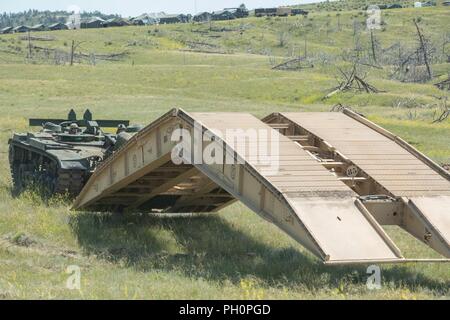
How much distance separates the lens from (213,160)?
35.0 feet

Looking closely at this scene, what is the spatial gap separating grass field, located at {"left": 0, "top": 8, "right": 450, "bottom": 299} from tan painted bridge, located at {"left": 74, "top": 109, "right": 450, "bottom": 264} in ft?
1.73

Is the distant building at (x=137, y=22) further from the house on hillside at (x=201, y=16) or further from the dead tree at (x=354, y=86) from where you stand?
the dead tree at (x=354, y=86)

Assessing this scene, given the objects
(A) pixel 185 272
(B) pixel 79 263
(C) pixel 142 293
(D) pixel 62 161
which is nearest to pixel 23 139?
(D) pixel 62 161

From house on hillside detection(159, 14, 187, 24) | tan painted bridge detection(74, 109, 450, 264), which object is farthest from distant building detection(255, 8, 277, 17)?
tan painted bridge detection(74, 109, 450, 264)

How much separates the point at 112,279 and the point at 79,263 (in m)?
1.47

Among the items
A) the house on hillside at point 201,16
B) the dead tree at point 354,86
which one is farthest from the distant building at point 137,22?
the dead tree at point 354,86

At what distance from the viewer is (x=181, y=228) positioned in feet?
44.4

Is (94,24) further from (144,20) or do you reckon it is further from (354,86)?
(354,86)

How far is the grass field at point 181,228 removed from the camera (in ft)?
29.1

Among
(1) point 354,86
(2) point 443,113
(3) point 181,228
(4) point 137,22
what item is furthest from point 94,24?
(3) point 181,228

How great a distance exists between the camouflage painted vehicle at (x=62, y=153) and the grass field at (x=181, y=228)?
537mm

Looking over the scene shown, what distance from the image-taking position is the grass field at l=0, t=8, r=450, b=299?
8.86 m

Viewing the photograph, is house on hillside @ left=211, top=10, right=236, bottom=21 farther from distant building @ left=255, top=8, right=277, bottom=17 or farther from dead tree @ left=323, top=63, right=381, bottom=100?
dead tree @ left=323, top=63, right=381, bottom=100
